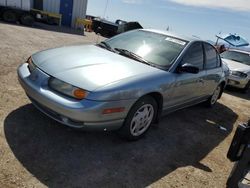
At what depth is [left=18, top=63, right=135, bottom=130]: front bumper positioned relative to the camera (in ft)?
11.0

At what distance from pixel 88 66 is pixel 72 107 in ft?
2.31

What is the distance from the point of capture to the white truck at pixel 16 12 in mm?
17453

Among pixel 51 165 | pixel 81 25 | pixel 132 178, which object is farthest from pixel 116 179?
pixel 81 25

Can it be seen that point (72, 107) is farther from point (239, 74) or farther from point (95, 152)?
point (239, 74)

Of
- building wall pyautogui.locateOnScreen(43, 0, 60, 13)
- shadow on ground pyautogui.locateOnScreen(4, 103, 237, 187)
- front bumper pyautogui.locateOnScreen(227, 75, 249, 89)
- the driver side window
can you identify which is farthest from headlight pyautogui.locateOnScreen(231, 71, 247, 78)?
building wall pyautogui.locateOnScreen(43, 0, 60, 13)

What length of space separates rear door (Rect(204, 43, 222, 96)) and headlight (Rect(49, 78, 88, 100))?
3055 mm

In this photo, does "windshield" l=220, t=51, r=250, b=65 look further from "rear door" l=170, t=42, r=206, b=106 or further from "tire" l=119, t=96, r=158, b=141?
"tire" l=119, t=96, r=158, b=141

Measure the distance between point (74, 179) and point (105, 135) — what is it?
119 cm

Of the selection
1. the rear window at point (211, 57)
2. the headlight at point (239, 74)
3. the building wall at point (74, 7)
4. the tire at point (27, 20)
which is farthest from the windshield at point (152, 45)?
the building wall at point (74, 7)

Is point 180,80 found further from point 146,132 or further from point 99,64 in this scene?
point 99,64

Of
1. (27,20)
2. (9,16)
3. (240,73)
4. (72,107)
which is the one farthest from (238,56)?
(9,16)

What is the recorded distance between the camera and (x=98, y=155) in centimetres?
368

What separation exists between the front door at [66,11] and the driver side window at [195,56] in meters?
19.6

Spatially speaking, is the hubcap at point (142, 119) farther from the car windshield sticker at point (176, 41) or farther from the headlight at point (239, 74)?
the headlight at point (239, 74)
